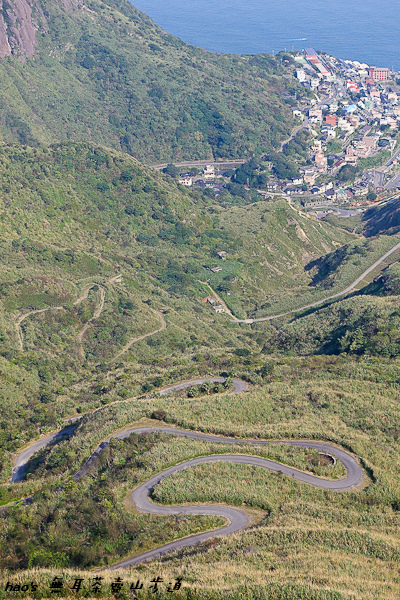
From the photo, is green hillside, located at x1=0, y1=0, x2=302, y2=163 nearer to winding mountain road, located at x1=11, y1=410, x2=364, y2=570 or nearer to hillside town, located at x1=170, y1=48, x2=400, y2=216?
hillside town, located at x1=170, y1=48, x2=400, y2=216

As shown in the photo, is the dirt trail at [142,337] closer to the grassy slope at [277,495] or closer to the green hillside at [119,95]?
the grassy slope at [277,495]

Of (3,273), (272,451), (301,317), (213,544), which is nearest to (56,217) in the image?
(3,273)

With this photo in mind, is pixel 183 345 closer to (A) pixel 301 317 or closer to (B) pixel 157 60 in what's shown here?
(A) pixel 301 317

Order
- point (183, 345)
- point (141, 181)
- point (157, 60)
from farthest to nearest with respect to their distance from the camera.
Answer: point (157, 60) < point (141, 181) < point (183, 345)

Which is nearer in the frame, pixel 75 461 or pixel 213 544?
pixel 213 544

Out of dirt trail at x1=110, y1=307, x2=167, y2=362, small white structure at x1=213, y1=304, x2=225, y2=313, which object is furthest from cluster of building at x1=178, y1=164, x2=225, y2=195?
dirt trail at x1=110, y1=307, x2=167, y2=362

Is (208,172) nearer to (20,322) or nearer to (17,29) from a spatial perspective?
(17,29)

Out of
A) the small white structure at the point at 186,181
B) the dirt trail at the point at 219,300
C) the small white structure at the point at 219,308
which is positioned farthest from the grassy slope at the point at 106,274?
the small white structure at the point at 186,181
